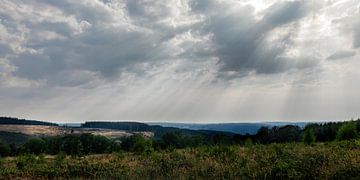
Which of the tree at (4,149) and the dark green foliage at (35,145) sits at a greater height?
the dark green foliage at (35,145)

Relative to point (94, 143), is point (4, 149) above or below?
below

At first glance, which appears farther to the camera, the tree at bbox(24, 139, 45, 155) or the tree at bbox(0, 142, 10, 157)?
the tree at bbox(24, 139, 45, 155)

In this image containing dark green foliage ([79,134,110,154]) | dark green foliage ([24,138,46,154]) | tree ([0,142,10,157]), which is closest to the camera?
tree ([0,142,10,157])

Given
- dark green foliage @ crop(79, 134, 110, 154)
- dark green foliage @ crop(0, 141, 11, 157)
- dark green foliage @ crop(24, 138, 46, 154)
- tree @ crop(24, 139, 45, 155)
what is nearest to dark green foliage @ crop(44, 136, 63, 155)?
dark green foliage @ crop(24, 138, 46, 154)

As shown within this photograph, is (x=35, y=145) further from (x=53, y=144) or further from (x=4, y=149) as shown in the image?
(x=4, y=149)

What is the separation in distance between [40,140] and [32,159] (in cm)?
9795

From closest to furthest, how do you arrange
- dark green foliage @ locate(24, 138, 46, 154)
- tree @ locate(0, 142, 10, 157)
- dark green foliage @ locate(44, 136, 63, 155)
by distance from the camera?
tree @ locate(0, 142, 10, 157), dark green foliage @ locate(24, 138, 46, 154), dark green foliage @ locate(44, 136, 63, 155)

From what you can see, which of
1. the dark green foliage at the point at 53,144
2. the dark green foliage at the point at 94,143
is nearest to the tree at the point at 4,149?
the dark green foliage at the point at 53,144

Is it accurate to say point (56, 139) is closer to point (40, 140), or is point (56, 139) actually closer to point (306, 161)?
point (40, 140)

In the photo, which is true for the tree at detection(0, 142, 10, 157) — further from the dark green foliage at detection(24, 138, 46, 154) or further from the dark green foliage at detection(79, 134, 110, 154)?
the dark green foliage at detection(79, 134, 110, 154)

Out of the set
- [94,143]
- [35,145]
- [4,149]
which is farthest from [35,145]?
[94,143]

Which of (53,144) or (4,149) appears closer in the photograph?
(4,149)

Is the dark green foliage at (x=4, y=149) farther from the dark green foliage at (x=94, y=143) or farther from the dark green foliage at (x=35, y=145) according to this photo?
the dark green foliage at (x=94, y=143)

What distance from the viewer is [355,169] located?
12250mm
